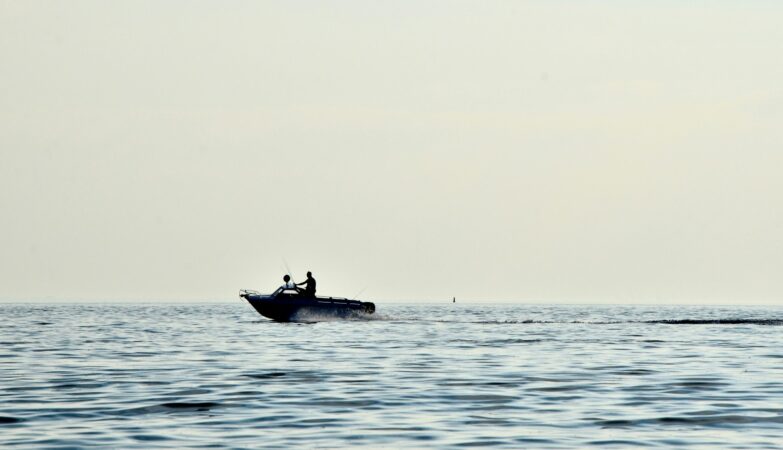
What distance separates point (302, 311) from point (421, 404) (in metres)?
42.6

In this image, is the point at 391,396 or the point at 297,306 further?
the point at 297,306

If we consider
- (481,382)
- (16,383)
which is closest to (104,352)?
(16,383)

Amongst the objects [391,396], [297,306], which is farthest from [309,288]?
[391,396]

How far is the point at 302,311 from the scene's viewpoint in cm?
6588

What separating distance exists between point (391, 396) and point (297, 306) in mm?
40544

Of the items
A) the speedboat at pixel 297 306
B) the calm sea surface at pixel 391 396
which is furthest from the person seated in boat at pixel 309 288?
the calm sea surface at pixel 391 396

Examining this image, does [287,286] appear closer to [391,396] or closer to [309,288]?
[309,288]

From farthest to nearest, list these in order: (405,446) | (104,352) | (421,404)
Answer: (104,352), (421,404), (405,446)

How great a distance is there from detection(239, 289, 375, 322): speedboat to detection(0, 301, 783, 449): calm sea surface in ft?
65.4

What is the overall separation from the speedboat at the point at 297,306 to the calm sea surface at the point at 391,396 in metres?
19.9

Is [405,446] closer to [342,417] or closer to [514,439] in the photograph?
[514,439]

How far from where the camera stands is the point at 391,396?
25.2 metres

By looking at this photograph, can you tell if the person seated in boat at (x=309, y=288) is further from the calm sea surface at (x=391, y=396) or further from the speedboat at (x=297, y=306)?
the calm sea surface at (x=391, y=396)

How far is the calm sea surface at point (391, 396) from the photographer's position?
19.2 m
